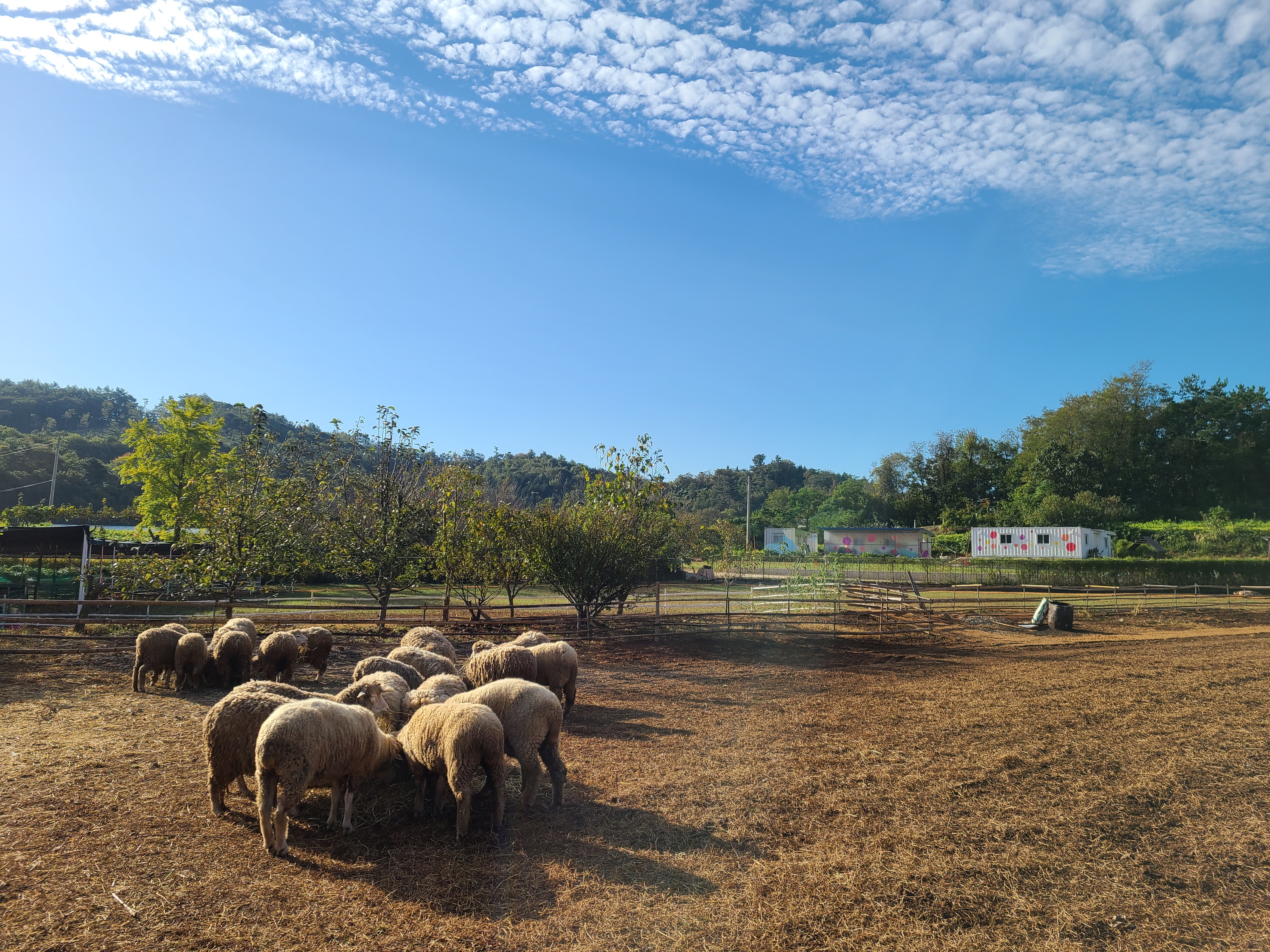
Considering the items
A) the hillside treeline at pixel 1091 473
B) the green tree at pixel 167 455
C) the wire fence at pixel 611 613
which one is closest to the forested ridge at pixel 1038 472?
the hillside treeline at pixel 1091 473

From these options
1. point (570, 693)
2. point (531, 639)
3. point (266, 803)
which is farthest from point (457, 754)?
point (531, 639)

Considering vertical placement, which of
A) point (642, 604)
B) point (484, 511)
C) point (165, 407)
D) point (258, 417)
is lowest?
point (642, 604)

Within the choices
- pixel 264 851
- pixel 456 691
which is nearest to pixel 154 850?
pixel 264 851

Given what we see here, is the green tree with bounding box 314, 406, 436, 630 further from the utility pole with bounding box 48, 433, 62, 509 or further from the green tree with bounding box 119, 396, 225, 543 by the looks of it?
the utility pole with bounding box 48, 433, 62, 509

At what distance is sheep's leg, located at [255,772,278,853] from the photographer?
5.26 m

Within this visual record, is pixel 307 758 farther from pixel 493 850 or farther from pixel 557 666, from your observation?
pixel 557 666

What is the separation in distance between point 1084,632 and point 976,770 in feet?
61.0

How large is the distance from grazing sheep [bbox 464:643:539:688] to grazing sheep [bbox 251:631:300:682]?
11.3ft

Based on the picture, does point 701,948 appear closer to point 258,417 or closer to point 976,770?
point 976,770

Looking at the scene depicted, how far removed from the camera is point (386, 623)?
18.7 m

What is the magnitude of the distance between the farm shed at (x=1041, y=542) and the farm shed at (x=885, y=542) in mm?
4027

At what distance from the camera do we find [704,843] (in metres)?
5.68

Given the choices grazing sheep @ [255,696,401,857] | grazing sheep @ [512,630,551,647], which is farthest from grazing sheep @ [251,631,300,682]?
grazing sheep @ [255,696,401,857]

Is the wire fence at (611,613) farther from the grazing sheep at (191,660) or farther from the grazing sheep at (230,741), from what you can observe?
the grazing sheep at (230,741)
